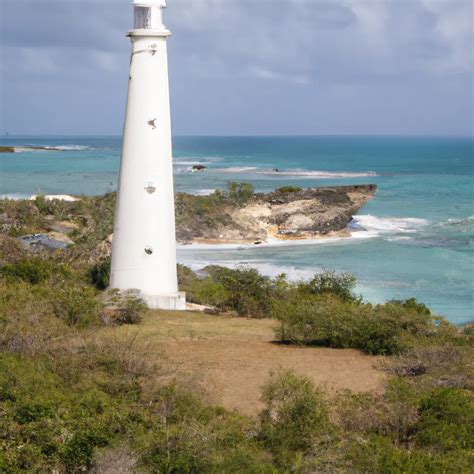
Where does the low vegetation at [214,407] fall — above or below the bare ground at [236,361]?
above

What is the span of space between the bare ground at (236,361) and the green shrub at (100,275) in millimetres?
2706

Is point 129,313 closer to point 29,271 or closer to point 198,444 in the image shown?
point 29,271

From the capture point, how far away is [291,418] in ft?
26.3

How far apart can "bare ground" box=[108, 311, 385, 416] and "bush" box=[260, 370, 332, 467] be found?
2.29 feet

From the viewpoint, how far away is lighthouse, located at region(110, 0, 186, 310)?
46.6ft

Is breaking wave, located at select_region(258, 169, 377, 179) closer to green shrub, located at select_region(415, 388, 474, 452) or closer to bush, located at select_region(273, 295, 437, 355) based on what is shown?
bush, located at select_region(273, 295, 437, 355)

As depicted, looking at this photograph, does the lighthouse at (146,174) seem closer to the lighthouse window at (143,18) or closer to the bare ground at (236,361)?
the lighthouse window at (143,18)

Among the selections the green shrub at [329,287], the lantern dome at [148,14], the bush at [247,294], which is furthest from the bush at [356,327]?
the lantern dome at [148,14]

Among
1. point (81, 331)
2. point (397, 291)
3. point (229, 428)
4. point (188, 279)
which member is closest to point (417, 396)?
point (229, 428)

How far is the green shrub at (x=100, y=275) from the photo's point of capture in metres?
16.5

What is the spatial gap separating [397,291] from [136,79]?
16.1 meters

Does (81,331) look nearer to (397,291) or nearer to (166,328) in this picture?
(166,328)

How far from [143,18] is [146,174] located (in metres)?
2.59

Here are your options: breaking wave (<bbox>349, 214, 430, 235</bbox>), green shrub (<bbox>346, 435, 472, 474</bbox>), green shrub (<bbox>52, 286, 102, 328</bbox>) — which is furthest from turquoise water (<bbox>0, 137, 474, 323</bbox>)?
green shrub (<bbox>346, 435, 472, 474</bbox>)
